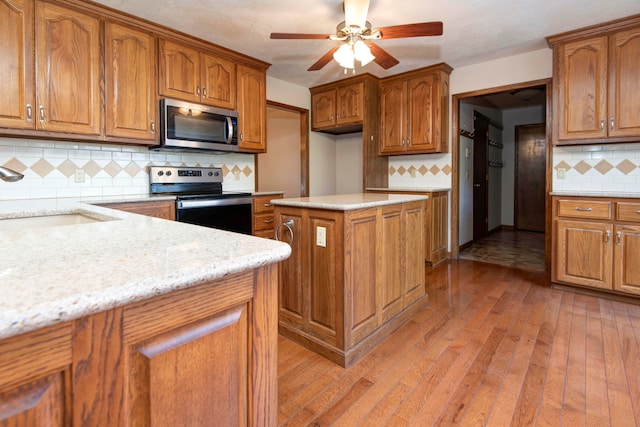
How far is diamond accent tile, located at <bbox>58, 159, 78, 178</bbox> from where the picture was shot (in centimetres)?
283

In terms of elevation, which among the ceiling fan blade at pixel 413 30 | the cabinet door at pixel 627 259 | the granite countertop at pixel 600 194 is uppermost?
the ceiling fan blade at pixel 413 30

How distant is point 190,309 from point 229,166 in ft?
11.7

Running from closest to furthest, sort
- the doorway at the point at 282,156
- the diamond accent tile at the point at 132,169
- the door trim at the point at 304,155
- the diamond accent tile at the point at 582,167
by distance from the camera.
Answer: the diamond accent tile at the point at 132,169 < the diamond accent tile at the point at 582,167 < the door trim at the point at 304,155 < the doorway at the point at 282,156

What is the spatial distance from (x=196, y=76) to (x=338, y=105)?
1.95m

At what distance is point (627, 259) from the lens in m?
2.71

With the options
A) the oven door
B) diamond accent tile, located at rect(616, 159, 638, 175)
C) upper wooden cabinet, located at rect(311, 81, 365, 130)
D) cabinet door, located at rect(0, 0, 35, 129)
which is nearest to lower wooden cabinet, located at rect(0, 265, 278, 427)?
the oven door

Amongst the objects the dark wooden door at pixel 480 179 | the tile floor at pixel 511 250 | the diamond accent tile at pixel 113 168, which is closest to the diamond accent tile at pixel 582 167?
the tile floor at pixel 511 250

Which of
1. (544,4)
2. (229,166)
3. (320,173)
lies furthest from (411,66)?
(229,166)

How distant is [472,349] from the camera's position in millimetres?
2029

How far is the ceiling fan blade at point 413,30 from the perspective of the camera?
220cm

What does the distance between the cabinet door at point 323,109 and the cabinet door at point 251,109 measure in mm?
1093

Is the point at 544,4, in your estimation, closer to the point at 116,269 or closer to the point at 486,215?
the point at 116,269

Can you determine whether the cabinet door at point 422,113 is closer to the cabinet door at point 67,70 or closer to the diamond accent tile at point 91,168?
the cabinet door at point 67,70

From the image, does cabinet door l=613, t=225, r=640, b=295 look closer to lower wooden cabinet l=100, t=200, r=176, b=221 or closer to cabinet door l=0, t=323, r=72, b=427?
cabinet door l=0, t=323, r=72, b=427
